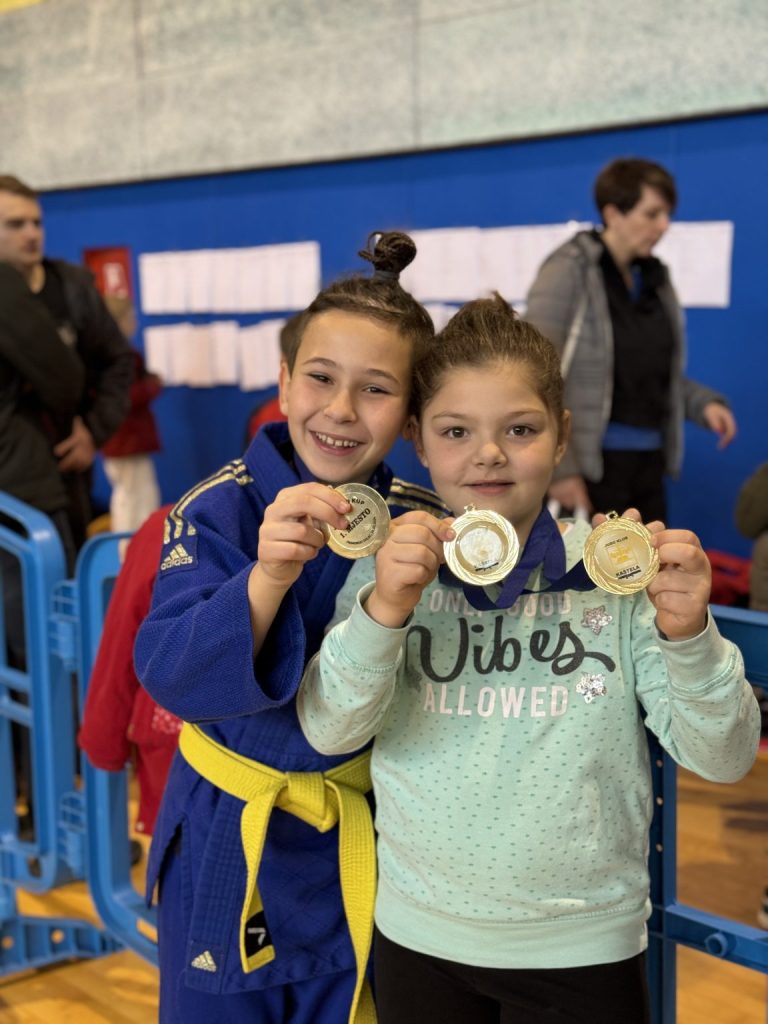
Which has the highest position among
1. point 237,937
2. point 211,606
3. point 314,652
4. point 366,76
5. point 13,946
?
point 366,76

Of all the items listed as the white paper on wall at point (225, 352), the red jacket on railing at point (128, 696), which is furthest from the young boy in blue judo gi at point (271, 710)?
the white paper on wall at point (225, 352)

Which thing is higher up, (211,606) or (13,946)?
(211,606)

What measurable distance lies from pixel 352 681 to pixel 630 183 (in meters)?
3.45

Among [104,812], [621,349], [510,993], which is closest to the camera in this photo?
[510,993]

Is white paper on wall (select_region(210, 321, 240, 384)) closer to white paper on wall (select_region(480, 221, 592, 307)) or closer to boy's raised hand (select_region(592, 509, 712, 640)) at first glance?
white paper on wall (select_region(480, 221, 592, 307))

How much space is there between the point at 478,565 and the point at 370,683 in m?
0.22

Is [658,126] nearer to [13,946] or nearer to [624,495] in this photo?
[624,495]

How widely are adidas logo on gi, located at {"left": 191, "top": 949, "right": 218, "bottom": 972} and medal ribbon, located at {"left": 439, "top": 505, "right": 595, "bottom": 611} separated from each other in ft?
2.39

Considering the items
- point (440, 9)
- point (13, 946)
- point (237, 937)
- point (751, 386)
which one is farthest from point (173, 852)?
point (440, 9)

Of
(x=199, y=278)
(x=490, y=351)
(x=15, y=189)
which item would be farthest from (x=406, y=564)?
(x=199, y=278)

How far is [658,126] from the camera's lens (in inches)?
217

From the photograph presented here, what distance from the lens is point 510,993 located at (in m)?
1.58

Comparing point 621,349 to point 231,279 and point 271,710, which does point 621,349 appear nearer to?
point 271,710

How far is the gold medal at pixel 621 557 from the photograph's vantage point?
1.40m
